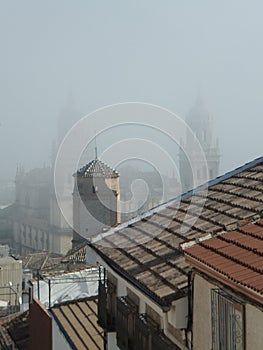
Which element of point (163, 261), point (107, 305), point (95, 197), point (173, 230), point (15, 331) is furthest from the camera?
point (95, 197)

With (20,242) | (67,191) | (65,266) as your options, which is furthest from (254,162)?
(20,242)

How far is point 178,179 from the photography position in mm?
9445

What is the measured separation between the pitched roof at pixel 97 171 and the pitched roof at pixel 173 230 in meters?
19.8

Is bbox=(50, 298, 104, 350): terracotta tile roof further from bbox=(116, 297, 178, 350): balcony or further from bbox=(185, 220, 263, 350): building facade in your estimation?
bbox=(185, 220, 263, 350): building facade

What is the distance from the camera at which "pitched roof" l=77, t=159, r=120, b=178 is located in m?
26.3

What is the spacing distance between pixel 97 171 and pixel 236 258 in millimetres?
23145

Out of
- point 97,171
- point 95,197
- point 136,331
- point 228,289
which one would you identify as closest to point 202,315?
point 228,289

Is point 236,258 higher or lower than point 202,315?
higher

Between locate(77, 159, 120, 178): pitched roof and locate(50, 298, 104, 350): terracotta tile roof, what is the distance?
16.1 m

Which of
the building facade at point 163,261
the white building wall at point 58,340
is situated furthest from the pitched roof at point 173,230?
the white building wall at point 58,340

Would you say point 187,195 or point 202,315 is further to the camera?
point 187,195

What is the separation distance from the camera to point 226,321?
3.29 metres

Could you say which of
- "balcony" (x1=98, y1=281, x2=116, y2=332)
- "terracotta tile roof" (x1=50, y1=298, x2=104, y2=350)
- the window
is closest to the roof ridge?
"balcony" (x1=98, y1=281, x2=116, y2=332)

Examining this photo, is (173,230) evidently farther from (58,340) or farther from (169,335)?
(58,340)
